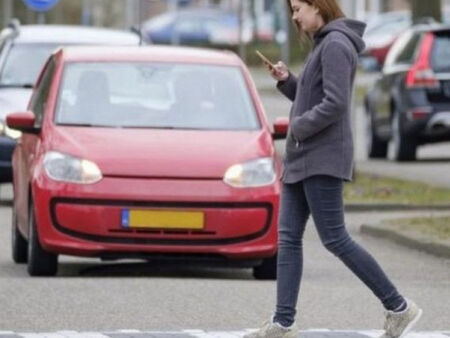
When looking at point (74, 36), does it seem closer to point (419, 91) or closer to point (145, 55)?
point (419, 91)

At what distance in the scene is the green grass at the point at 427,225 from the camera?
1563 centimetres

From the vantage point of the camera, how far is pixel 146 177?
12.7 meters

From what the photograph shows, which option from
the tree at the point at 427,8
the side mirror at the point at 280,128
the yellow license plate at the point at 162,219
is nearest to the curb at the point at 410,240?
the side mirror at the point at 280,128

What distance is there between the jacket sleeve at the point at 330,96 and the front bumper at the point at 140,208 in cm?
330

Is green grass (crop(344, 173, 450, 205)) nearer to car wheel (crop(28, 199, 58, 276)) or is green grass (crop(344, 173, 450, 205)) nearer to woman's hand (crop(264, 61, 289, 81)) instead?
car wheel (crop(28, 199, 58, 276))

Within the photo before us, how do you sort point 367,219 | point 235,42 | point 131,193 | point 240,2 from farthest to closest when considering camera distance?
point 235,42 → point 240,2 → point 367,219 → point 131,193

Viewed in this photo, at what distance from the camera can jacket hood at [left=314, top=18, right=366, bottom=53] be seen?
31.1 ft

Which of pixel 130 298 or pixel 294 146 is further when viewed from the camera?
pixel 130 298

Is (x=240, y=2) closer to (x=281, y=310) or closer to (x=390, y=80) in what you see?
(x=390, y=80)

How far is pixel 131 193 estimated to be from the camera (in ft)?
41.4

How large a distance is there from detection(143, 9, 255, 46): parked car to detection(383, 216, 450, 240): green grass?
55177 mm

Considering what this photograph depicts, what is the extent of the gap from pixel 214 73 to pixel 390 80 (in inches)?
523

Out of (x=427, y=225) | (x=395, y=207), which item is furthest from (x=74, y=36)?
(x=427, y=225)

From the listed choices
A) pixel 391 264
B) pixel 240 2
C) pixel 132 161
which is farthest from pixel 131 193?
pixel 240 2
